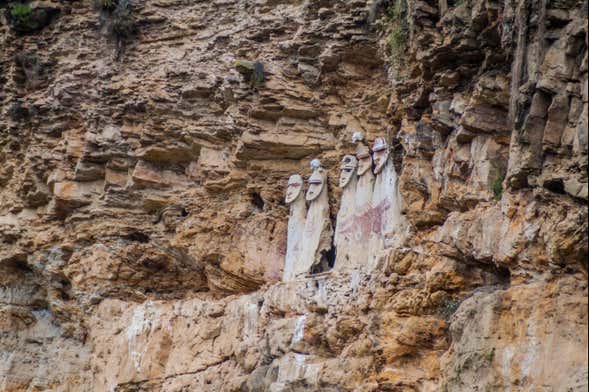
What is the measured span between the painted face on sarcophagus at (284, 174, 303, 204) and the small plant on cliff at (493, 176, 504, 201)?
4786mm

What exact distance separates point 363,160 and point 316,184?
1.06 metres


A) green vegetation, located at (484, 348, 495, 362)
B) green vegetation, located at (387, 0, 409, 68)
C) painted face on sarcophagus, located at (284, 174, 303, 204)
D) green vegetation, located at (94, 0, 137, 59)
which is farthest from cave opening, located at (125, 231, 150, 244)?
green vegetation, located at (484, 348, 495, 362)

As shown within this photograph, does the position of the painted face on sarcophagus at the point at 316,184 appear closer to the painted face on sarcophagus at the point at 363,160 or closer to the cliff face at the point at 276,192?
the cliff face at the point at 276,192

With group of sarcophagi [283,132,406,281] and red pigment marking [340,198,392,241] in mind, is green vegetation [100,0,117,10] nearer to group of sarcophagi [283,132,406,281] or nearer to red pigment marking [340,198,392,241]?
group of sarcophagi [283,132,406,281]

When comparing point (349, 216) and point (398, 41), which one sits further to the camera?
point (349, 216)

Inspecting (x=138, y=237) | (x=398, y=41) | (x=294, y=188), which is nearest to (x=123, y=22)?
(x=138, y=237)

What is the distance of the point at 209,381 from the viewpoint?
1524 cm

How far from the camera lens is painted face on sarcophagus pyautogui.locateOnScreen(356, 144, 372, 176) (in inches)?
588

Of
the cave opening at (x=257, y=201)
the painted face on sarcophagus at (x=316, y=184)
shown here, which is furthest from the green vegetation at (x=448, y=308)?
the cave opening at (x=257, y=201)

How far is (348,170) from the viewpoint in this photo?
15.3 metres

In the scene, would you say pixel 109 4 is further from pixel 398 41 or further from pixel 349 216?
pixel 349 216

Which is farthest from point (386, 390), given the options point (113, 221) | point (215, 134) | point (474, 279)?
point (113, 221)

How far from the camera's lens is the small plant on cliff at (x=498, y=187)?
38.2 feet

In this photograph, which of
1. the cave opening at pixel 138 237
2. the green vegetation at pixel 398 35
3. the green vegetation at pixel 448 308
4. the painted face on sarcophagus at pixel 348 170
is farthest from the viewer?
the cave opening at pixel 138 237
